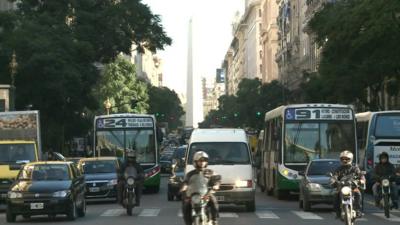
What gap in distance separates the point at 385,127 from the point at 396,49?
877 centimetres

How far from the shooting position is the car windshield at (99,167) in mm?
31469

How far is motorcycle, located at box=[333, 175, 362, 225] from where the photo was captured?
1709cm

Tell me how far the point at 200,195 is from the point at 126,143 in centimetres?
2315

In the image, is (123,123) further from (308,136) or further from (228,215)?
(228,215)

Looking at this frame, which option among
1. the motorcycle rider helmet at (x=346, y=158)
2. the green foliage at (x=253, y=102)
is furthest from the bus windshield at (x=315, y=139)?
the green foliage at (x=253, y=102)

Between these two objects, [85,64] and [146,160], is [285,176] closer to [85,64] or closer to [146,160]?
[146,160]

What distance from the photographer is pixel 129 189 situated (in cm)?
2433

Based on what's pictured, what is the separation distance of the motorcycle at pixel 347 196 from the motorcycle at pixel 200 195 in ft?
11.7

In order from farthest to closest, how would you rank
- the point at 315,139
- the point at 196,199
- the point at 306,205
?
the point at 315,139 → the point at 306,205 → the point at 196,199

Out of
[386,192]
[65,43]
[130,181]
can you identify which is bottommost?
[386,192]

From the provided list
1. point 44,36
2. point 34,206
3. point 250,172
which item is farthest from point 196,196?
point 44,36

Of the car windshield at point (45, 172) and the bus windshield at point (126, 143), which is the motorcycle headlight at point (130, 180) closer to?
the car windshield at point (45, 172)

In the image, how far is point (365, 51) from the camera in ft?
150

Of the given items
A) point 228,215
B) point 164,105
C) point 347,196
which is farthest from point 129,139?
point 164,105
